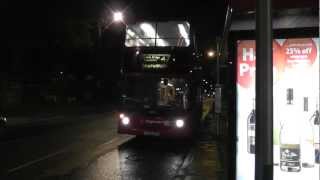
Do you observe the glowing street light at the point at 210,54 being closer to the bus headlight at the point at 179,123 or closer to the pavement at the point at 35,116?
the pavement at the point at 35,116

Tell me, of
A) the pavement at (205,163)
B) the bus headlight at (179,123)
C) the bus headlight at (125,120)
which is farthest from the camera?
the bus headlight at (125,120)

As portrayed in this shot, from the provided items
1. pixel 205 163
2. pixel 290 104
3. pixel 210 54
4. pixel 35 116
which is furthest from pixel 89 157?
pixel 35 116

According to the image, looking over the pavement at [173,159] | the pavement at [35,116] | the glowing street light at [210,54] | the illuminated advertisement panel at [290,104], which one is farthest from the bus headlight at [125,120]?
the glowing street light at [210,54]

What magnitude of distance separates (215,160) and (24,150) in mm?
5790

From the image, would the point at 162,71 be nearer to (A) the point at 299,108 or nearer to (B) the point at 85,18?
(A) the point at 299,108

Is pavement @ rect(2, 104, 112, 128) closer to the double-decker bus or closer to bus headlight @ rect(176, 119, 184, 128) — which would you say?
the double-decker bus

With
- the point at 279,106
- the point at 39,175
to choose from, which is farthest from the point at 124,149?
the point at 279,106

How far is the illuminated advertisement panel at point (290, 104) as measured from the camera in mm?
7203

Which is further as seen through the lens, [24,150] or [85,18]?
[85,18]

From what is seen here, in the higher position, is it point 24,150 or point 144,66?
point 144,66

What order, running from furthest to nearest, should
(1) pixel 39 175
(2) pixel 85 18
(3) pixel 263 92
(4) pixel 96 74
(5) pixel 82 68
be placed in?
(4) pixel 96 74 < (5) pixel 82 68 < (2) pixel 85 18 < (1) pixel 39 175 < (3) pixel 263 92

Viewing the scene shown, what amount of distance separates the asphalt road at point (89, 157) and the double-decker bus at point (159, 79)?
0.83 meters

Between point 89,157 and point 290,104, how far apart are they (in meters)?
9.34

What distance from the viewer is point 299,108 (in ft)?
Answer: 23.9
